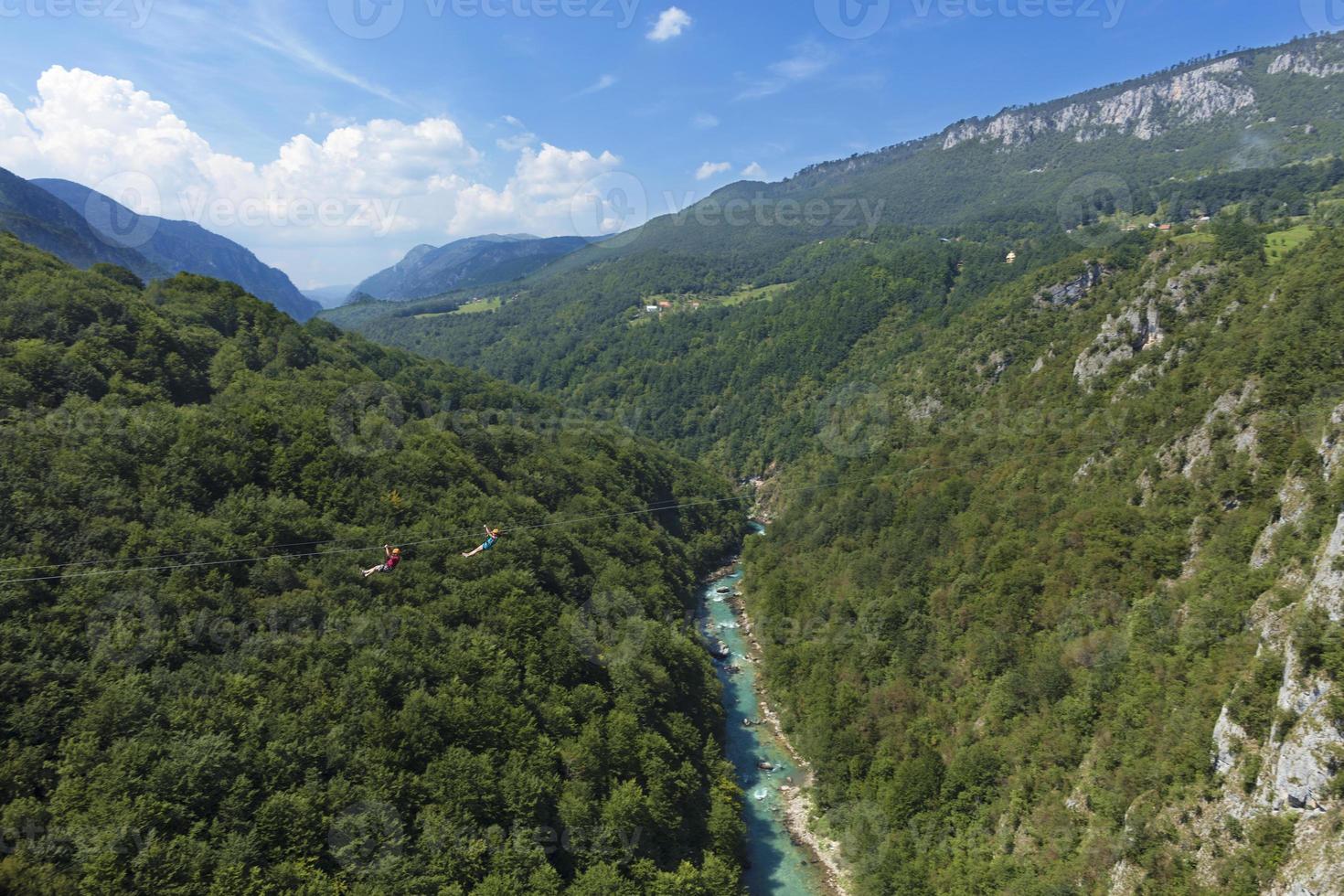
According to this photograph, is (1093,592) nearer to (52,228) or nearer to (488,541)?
(488,541)

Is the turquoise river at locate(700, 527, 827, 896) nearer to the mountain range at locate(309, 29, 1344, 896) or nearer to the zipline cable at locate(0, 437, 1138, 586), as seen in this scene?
the mountain range at locate(309, 29, 1344, 896)

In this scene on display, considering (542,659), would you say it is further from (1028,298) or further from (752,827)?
(1028,298)

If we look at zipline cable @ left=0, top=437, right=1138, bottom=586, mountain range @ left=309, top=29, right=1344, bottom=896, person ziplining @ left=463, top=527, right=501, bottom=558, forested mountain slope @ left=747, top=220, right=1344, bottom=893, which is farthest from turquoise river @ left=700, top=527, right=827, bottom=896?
person ziplining @ left=463, top=527, right=501, bottom=558

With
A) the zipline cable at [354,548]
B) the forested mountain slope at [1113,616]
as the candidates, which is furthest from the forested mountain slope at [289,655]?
the forested mountain slope at [1113,616]

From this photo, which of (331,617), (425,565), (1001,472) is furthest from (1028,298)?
(331,617)

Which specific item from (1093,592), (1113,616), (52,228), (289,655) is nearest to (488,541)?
(289,655)

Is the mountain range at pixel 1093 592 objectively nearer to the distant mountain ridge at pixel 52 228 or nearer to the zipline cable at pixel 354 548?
the zipline cable at pixel 354 548

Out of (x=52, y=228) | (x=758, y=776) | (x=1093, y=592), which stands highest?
(x=52, y=228)
